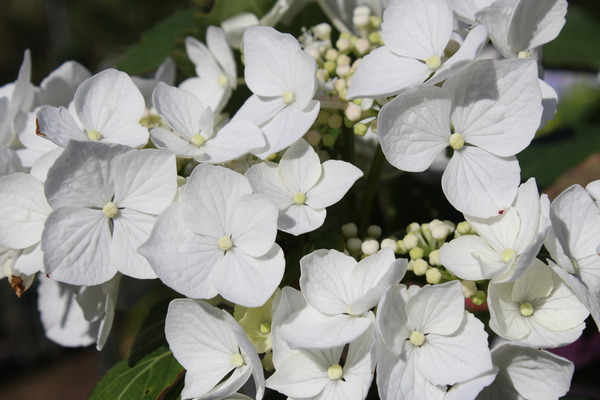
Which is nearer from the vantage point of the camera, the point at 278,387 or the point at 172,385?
the point at 278,387

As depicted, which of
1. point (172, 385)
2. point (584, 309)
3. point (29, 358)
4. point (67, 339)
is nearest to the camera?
point (584, 309)

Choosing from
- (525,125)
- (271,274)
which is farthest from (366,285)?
(525,125)

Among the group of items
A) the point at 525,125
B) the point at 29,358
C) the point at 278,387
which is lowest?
the point at 29,358

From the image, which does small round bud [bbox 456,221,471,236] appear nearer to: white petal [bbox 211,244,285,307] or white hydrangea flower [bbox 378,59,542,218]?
white hydrangea flower [bbox 378,59,542,218]

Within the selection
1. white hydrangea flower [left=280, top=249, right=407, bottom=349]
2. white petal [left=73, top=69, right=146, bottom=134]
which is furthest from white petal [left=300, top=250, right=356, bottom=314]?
white petal [left=73, top=69, right=146, bottom=134]

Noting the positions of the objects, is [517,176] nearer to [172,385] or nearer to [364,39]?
[364,39]

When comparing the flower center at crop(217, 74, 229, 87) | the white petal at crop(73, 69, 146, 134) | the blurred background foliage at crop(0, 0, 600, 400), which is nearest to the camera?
the white petal at crop(73, 69, 146, 134)
